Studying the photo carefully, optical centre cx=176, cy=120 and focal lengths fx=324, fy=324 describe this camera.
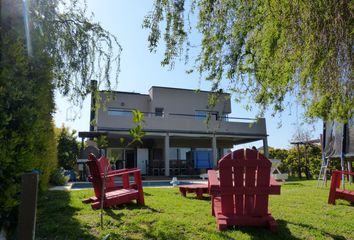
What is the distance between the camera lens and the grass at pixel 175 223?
4340 mm

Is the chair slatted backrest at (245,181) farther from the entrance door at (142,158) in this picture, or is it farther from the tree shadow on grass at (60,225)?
the entrance door at (142,158)

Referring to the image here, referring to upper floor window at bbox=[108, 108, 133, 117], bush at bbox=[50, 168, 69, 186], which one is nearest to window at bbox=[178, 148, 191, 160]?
upper floor window at bbox=[108, 108, 133, 117]

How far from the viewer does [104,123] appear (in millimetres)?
18812

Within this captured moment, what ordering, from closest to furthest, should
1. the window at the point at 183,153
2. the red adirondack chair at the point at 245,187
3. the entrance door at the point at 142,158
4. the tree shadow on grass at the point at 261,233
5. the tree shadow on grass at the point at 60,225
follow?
the tree shadow on grass at the point at 261,233
the tree shadow on grass at the point at 60,225
the red adirondack chair at the point at 245,187
the entrance door at the point at 142,158
the window at the point at 183,153

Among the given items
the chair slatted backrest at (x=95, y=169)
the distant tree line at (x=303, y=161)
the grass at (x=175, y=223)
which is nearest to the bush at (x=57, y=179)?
the grass at (x=175, y=223)

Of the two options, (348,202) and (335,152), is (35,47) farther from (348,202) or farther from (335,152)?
(335,152)

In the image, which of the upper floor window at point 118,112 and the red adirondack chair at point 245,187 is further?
the upper floor window at point 118,112

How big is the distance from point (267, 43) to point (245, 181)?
1.96 metres

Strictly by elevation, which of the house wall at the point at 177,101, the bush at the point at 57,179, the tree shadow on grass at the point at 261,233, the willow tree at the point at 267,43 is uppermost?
the house wall at the point at 177,101

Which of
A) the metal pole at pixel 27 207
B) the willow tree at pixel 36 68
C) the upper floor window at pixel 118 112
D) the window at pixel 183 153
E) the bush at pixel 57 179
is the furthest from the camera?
the window at pixel 183 153

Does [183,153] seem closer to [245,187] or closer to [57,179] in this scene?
[57,179]

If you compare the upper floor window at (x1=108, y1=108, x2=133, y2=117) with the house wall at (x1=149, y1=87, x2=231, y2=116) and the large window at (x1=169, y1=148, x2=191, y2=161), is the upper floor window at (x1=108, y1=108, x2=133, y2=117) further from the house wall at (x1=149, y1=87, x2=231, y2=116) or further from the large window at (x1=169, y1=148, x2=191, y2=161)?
the large window at (x1=169, y1=148, x2=191, y2=161)

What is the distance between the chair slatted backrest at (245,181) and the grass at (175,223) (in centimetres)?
33

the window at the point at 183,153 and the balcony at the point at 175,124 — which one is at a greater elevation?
the balcony at the point at 175,124
